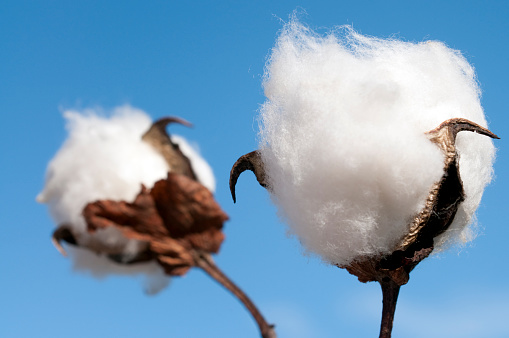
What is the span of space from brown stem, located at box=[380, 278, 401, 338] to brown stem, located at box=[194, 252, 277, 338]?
170 cm

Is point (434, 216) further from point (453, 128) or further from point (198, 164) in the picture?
point (198, 164)

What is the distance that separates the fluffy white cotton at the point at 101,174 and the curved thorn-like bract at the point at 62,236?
0.06 ft

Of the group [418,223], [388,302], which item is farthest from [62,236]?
[388,302]

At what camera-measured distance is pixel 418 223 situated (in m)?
3.22

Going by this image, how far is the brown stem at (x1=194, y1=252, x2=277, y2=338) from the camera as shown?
2031mm

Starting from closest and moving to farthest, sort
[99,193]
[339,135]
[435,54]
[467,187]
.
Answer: [99,193] < [339,135] < [467,187] < [435,54]

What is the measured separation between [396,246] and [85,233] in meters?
A: 1.83

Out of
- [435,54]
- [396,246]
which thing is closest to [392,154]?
[396,246]

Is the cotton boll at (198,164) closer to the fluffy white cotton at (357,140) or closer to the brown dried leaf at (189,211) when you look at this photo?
the brown dried leaf at (189,211)

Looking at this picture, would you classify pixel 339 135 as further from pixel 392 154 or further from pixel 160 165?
pixel 160 165

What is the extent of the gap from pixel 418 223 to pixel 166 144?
165 centimetres

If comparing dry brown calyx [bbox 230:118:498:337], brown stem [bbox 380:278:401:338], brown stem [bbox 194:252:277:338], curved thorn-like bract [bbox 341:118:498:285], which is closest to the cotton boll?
brown stem [bbox 194:252:277:338]

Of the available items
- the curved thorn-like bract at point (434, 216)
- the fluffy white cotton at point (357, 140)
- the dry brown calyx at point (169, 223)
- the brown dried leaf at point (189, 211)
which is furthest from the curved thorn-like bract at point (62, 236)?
the curved thorn-like bract at point (434, 216)

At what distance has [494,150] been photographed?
12.5 feet
